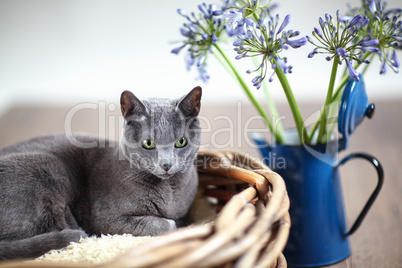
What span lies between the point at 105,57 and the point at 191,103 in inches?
67.3

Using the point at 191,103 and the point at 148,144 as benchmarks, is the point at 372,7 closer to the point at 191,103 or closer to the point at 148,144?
the point at 191,103

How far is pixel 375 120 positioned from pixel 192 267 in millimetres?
1597

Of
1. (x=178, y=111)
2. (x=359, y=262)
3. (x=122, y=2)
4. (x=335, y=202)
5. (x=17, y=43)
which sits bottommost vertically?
(x=359, y=262)

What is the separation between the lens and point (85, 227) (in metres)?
1.01

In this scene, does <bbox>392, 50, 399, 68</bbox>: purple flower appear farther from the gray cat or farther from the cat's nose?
the cat's nose

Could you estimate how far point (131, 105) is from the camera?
94 centimetres

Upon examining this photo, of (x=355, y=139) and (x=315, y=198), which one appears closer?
(x=315, y=198)

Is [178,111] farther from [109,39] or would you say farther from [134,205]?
[109,39]

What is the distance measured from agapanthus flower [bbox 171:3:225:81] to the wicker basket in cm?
31

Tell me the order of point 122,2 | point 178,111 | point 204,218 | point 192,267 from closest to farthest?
point 192,267 < point 178,111 < point 204,218 < point 122,2

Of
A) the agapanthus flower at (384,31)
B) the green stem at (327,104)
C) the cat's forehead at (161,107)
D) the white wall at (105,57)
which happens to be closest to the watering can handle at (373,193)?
the green stem at (327,104)

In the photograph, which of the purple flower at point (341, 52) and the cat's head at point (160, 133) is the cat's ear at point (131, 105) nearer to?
the cat's head at point (160, 133)

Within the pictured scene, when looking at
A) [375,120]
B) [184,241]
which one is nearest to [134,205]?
[184,241]

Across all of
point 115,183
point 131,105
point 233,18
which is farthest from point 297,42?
point 115,183
